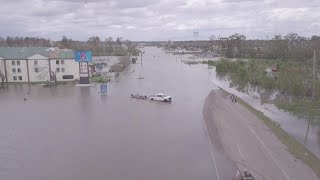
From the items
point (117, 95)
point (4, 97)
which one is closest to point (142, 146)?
point (117, 95)

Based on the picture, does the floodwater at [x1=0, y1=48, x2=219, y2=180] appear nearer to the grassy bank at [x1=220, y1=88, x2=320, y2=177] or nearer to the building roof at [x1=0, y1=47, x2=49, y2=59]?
the grassy bank at [x1=220, y1=88, x2=320, y2=177]

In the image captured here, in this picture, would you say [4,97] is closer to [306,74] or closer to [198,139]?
[198,139]

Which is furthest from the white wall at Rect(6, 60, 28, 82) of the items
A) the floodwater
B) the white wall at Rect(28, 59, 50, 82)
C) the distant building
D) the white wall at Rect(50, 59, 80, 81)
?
the floodwater

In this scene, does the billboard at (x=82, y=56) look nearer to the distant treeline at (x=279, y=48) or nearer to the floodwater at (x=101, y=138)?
the floodwater at (x=101, y=138)

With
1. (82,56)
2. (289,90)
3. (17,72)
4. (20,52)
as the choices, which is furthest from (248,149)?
(20,52)

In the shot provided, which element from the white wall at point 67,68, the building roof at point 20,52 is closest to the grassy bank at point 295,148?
the white wall at point 67,68

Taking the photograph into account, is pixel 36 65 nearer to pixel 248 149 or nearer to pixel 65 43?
pixel 248 149
